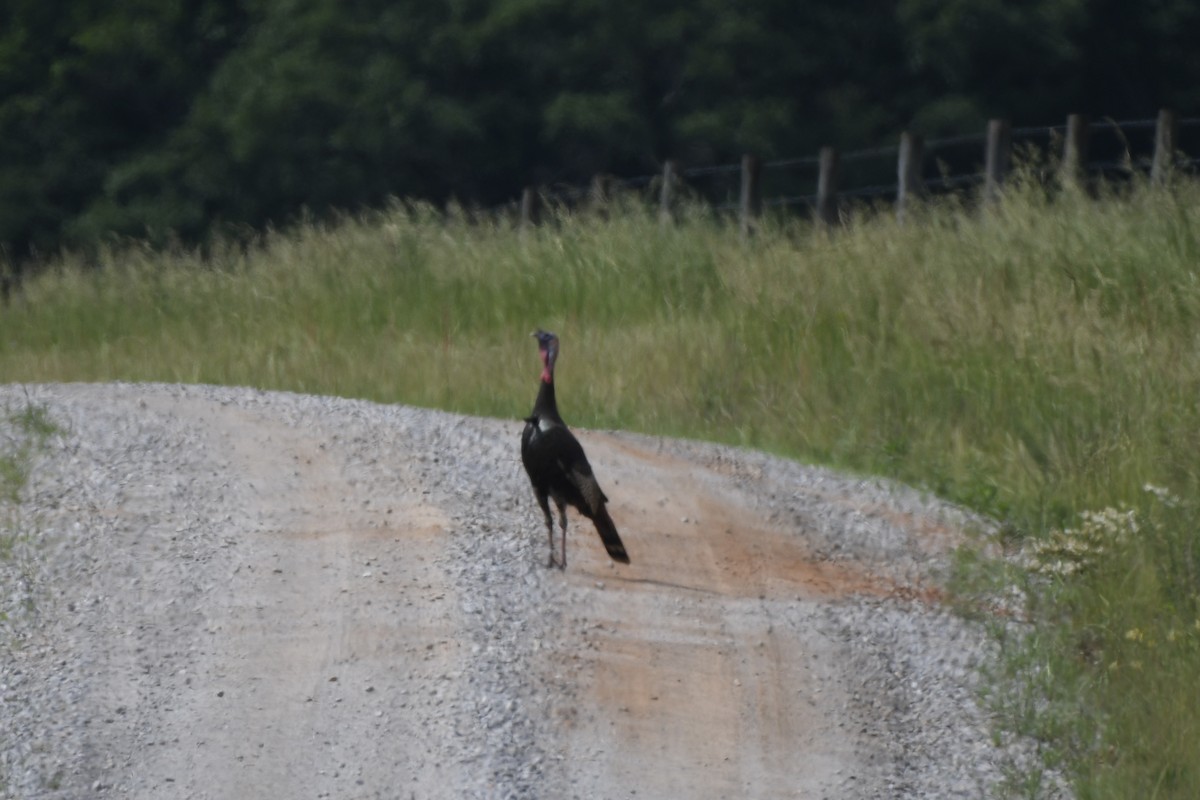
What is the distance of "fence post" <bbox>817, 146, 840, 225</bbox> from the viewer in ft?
59.3

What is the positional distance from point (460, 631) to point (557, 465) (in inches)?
34.6

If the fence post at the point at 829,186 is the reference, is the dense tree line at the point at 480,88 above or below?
above

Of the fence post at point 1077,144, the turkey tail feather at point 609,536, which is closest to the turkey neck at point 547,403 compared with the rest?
the turkey tail feather at point 609,536

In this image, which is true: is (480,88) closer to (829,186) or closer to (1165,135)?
(829,186)

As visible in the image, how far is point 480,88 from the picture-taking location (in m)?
28.7

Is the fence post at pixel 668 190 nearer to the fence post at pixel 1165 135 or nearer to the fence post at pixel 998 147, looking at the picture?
the fence post at pixel 998 147

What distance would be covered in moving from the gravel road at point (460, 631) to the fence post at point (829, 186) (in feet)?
27.0

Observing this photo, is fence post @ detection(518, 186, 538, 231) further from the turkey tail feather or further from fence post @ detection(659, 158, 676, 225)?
the turkey tail feather

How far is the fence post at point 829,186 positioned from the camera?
18.1 metres

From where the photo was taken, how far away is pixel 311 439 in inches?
400

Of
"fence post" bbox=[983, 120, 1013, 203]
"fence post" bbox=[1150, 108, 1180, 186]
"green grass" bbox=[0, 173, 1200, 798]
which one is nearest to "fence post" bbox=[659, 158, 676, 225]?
"green grass" bbox=[0, 173, 1200, 798]

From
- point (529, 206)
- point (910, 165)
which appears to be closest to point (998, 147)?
point (910, 165)

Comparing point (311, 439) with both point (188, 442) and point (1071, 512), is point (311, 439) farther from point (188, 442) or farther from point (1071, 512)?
point (1071, 512)

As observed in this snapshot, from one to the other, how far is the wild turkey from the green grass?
1.70 meters
